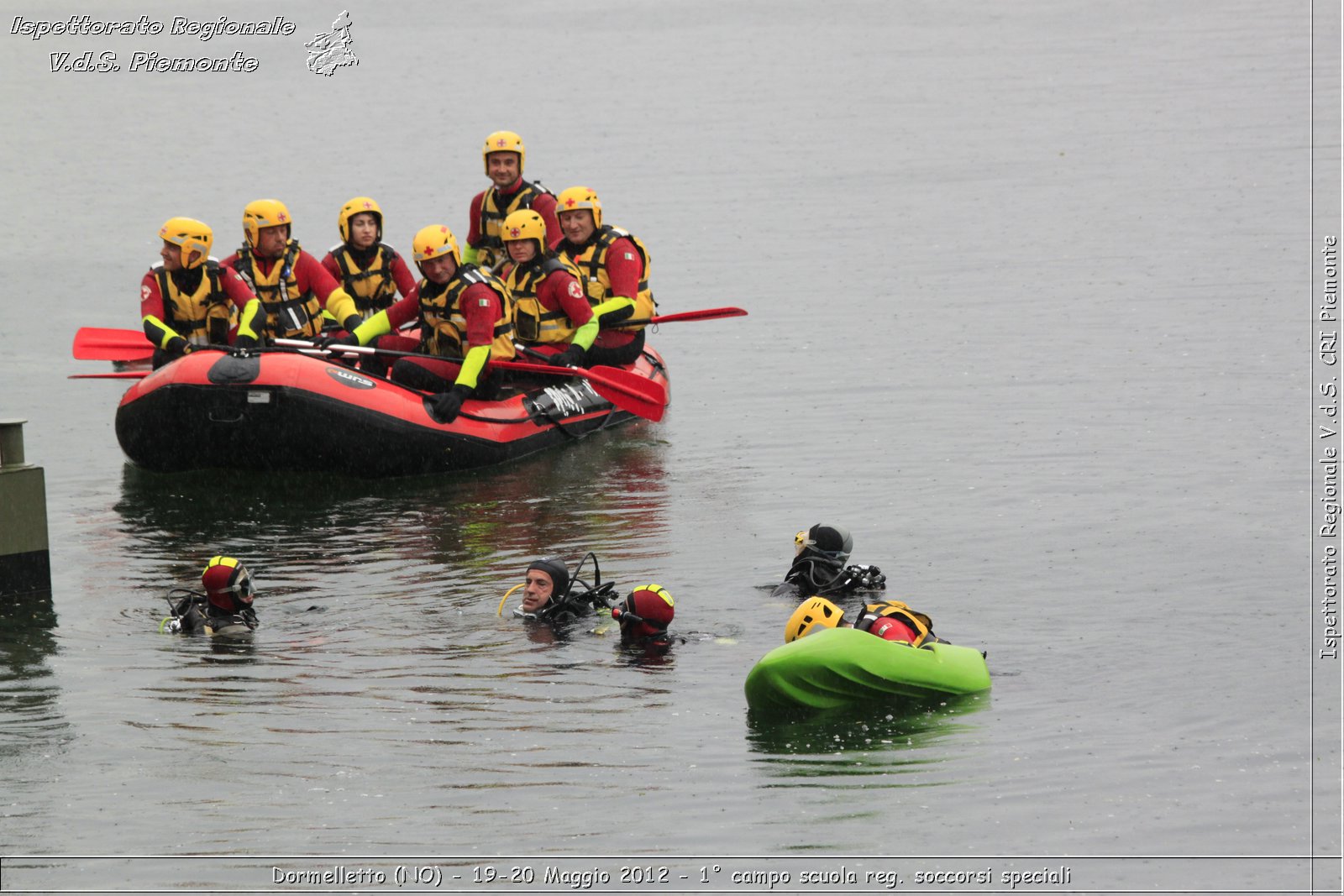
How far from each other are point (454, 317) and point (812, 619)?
661cm

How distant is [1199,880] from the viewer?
9.14 meters

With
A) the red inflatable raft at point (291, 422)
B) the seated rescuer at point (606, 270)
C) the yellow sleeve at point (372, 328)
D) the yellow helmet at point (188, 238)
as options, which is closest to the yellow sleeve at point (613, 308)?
the seated rescuer at point (606, 270)

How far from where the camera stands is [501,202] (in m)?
19.5

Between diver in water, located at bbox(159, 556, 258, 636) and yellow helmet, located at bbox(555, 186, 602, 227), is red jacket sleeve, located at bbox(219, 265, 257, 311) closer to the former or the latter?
yellow helmet, located at bbox(555, 186, 602, 227)

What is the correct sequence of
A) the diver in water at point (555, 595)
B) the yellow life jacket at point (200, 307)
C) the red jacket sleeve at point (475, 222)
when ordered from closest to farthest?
the diver in water at point (555, 595)
the yellow life jacket at point (200, 307)
the red jacket sleeve at point (475, 222)

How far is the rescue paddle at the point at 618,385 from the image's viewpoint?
695 inches

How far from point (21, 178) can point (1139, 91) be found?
64.4 ft

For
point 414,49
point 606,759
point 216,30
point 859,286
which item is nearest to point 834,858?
point 606,759

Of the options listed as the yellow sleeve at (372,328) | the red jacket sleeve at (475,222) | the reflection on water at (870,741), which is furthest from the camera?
the red jacket sleeve at (475,222)

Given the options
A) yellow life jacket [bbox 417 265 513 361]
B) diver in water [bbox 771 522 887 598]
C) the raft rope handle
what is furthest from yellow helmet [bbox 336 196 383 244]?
diver in water [bbox 771 522 887 598]

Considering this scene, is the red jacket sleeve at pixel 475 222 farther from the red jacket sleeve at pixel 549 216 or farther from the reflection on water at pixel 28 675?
the reflection on water at pixel 28 675

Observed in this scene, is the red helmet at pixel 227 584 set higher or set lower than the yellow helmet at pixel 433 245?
lower

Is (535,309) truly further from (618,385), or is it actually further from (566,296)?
(618,385)

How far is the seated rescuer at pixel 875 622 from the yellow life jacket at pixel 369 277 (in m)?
8.01
